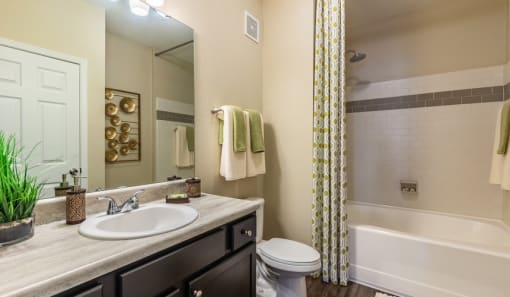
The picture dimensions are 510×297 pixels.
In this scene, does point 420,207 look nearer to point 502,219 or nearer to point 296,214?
point 502,219

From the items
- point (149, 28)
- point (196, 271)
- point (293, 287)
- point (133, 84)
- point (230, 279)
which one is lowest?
point (293, 287)

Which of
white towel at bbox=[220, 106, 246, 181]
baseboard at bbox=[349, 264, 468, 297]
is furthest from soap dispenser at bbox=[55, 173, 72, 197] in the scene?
baseboard at bbox=[349, 264, 468, 297]

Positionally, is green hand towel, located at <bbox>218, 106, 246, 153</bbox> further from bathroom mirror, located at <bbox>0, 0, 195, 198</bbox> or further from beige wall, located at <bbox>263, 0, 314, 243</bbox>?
beige wall, located at <bbox>263, 0, 314, 243</bbox>

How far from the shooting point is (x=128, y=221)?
1.02m

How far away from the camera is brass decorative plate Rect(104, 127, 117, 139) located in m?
1.11

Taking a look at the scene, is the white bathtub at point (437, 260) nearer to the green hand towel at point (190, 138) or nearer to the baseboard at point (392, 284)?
the baseboard at point (392, 284)

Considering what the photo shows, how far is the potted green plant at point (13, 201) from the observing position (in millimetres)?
695

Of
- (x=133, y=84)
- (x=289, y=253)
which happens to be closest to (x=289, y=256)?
(x=289, y=253)

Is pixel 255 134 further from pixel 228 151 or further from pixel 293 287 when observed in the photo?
pixel 293 287

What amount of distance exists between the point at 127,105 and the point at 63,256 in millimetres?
786

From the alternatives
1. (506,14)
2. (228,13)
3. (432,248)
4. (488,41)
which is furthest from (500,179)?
(228,13)

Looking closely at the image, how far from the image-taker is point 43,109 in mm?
897

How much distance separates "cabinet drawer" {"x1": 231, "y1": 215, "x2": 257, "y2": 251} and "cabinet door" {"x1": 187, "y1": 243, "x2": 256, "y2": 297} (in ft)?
0.13

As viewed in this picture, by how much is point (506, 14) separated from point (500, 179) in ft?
4.94
